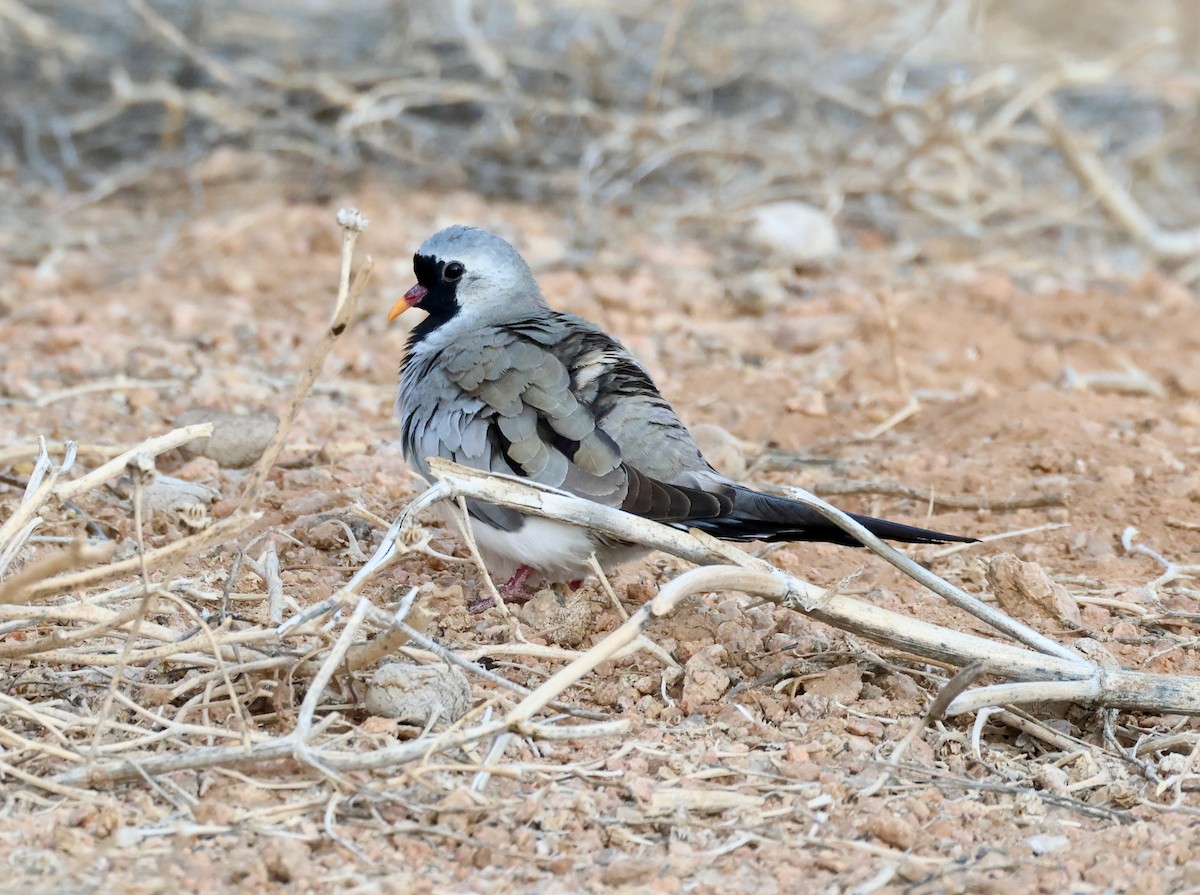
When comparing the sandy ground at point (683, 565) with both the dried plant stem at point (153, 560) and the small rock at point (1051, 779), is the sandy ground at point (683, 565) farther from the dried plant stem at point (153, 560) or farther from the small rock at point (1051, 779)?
the dried plant stem at point (153, 560)

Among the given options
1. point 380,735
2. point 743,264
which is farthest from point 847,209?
point 380,735

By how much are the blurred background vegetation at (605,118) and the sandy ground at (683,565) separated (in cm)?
35

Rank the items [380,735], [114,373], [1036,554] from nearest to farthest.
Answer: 1. [380,735]
2. [1036,554]
3. [114,373]

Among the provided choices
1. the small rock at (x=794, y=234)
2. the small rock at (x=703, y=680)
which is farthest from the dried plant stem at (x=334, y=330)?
the small rock at (x=794, y=234)

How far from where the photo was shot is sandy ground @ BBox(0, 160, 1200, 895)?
8.68 feet

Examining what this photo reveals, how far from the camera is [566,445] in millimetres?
3674

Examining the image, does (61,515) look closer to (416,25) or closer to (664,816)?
(664,816)

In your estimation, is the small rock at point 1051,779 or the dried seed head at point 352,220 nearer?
the dried seed head at point 352,220

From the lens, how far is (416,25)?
8422 millimetres

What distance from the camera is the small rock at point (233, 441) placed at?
181 inches

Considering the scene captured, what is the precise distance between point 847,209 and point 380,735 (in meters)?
5.99

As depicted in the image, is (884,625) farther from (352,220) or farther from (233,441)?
(233,441)

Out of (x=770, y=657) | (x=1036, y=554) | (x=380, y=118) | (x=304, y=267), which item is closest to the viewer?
(x=770, y=657)

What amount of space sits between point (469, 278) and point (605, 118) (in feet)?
10.8
